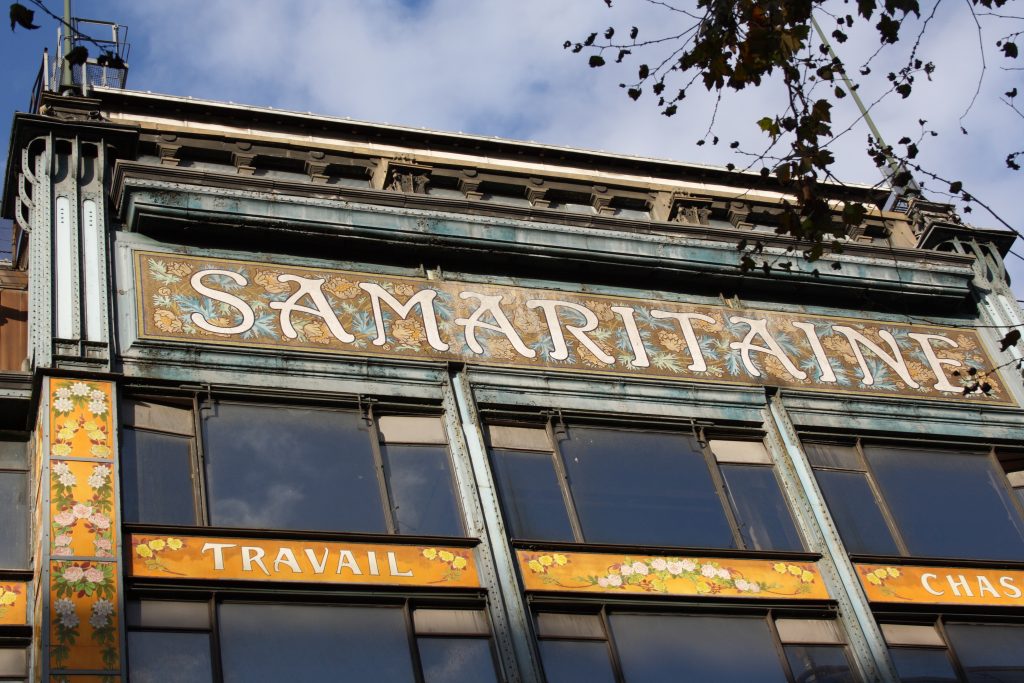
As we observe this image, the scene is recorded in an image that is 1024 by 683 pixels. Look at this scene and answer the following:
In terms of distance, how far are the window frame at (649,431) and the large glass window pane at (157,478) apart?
4179 mm

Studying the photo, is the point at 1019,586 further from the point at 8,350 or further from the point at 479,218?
the point at 8,350

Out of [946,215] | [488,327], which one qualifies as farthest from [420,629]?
[946,215]

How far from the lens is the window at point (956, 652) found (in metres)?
20.7

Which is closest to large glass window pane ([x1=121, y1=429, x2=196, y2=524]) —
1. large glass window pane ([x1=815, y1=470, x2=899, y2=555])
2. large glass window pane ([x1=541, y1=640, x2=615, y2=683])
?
large glass window pane ([x1=541, y1=640, x2=615, y2=683])

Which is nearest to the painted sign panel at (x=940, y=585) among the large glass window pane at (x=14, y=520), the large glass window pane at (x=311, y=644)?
the large glass window pane at (x=311, y=644)

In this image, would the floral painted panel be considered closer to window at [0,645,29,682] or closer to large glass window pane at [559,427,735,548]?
window at [0,645,29,682]

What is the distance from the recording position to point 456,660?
18.5 metres

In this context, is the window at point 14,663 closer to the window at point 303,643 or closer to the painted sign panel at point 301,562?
the window at point 303,643

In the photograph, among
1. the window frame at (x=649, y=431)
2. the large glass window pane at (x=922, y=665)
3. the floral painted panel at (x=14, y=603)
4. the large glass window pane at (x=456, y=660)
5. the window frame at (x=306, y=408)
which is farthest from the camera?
the window frame at (x=649, y=431)

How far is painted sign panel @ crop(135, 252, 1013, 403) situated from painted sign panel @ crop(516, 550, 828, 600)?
3.58m

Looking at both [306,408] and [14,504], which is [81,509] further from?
[306,408]

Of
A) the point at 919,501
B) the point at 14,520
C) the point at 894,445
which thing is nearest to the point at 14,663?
the point at 14,520

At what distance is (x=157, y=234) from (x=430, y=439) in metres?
5.07

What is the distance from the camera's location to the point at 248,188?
23.6m
